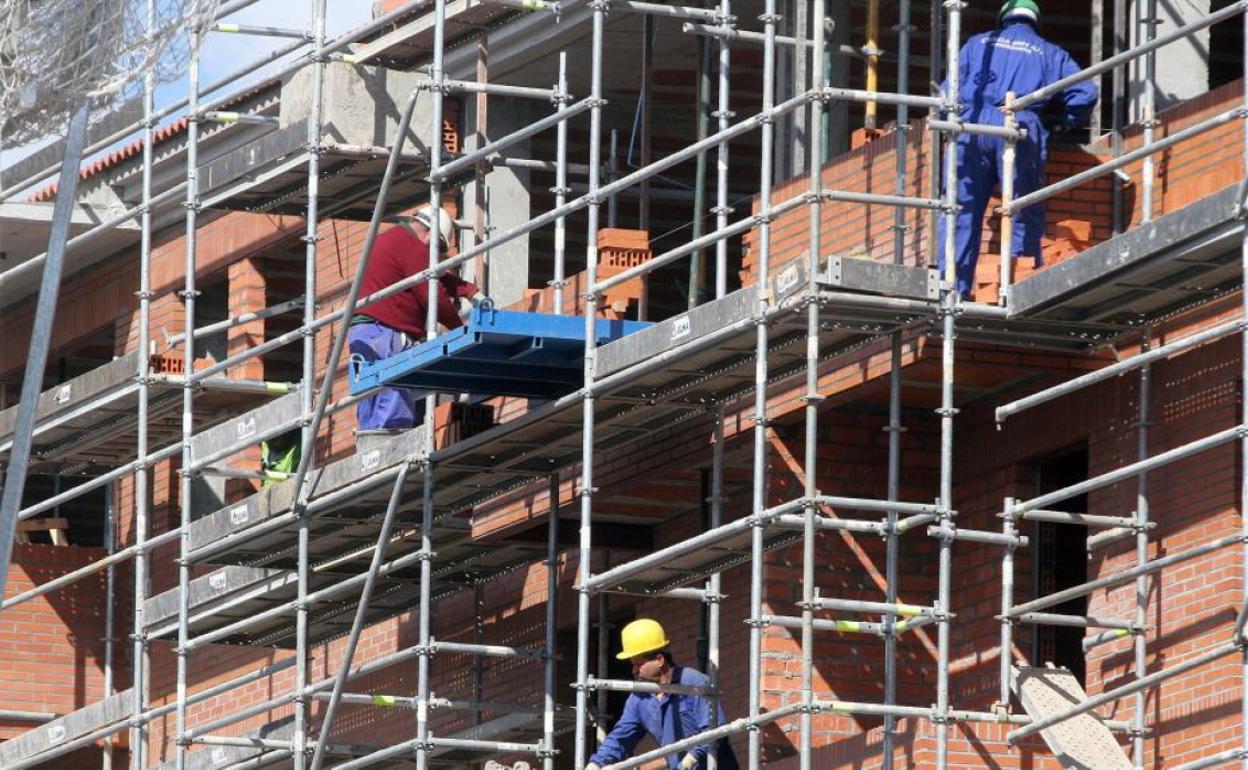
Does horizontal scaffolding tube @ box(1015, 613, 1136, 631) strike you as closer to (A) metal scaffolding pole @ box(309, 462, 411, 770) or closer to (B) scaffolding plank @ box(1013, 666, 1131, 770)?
(B) scaffolding plank @ box(1013, 666, 1131, 770)

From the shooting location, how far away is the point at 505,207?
79.2 ft

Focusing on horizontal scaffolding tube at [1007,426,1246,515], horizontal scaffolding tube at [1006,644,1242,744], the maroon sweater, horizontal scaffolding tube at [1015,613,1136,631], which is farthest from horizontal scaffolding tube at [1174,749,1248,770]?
the maroon sweater

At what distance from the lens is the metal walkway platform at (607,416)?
18047 millimetres

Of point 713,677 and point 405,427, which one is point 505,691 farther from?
point 713,677

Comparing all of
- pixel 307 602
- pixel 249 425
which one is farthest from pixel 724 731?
pixel 249 425

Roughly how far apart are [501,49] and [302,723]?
444cm

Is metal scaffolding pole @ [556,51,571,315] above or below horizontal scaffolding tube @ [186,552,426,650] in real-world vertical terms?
above

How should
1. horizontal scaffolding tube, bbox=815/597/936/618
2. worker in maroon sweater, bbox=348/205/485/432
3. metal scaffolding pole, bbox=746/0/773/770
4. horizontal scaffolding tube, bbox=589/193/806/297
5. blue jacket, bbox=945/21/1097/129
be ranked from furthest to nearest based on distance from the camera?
1. worker in maroon sweater, bbox=348/205/485/432
2. blue jacket, bbox=945/21/1097/129
3. horizontal scaffolding tube, bbox=589/193/806/297
4. metal scaffolding pole, bbox=746/0/773/770
5. horizontal scaffolding tube, bbox=815/597/936/618

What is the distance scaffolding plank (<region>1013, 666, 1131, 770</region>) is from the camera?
17594 millimetres

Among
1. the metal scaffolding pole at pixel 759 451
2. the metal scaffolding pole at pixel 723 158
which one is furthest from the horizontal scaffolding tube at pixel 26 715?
the metal scaffolding pole at pixel 759 451

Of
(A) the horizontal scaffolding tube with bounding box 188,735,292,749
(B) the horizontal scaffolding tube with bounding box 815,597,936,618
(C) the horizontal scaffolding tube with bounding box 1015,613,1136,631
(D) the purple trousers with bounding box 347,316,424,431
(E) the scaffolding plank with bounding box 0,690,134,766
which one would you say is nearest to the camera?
(B) the horizontal scaffolding tube with bounding box 815,597,936,618

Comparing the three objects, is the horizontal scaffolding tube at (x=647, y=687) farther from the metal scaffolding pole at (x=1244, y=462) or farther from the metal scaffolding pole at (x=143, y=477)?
the metal scaffolding pole at (x=143, y=477)

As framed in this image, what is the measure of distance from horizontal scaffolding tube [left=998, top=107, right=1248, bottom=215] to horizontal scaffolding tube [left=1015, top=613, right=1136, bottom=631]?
1.97 m

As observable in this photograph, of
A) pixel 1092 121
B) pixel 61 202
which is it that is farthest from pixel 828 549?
pixel 61 202
